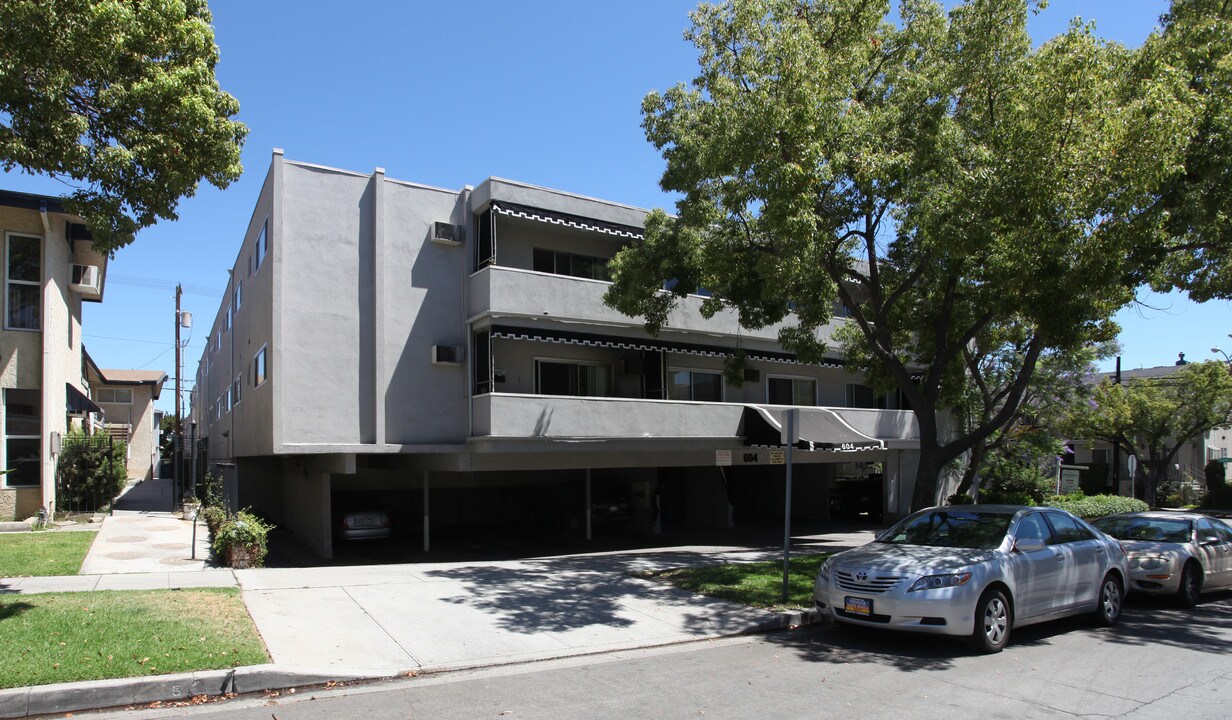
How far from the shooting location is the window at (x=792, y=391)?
23.1 meters

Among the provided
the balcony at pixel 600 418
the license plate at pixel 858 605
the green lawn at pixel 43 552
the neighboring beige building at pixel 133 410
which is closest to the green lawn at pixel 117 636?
the green lawn at pixel 43 552

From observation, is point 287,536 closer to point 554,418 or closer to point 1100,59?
point 554,418

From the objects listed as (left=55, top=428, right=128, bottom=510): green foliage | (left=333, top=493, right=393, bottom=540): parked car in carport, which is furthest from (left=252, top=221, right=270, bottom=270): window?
(left=333, top=493, right=393, bottom=540): parked car in carport

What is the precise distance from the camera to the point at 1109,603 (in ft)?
33.4

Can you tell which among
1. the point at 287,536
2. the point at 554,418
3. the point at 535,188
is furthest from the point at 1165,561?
the point at 287,536

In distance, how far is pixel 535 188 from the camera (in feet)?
57.2

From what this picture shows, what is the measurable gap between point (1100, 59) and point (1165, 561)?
7.31 metres

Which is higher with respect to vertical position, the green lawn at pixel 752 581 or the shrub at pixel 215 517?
the shrub at pixel 215 517

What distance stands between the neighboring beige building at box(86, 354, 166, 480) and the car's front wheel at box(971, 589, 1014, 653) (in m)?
44.1

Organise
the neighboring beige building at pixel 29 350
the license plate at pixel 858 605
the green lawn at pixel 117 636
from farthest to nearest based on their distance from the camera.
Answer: the neighboring beige building at pixel 29 350, the license plate at pixel 858 605, the green lawn at pixel 117 636

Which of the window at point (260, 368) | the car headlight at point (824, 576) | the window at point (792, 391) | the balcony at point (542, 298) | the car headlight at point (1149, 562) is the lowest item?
the car headlight at point (1149, 562)

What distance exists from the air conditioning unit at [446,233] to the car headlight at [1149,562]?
529 inches

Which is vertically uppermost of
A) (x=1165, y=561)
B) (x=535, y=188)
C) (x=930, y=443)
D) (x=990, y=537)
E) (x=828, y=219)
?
(x=535, y=188)

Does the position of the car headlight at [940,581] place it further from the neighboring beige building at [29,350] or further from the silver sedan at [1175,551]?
the neighboring beige building at [29,350]
